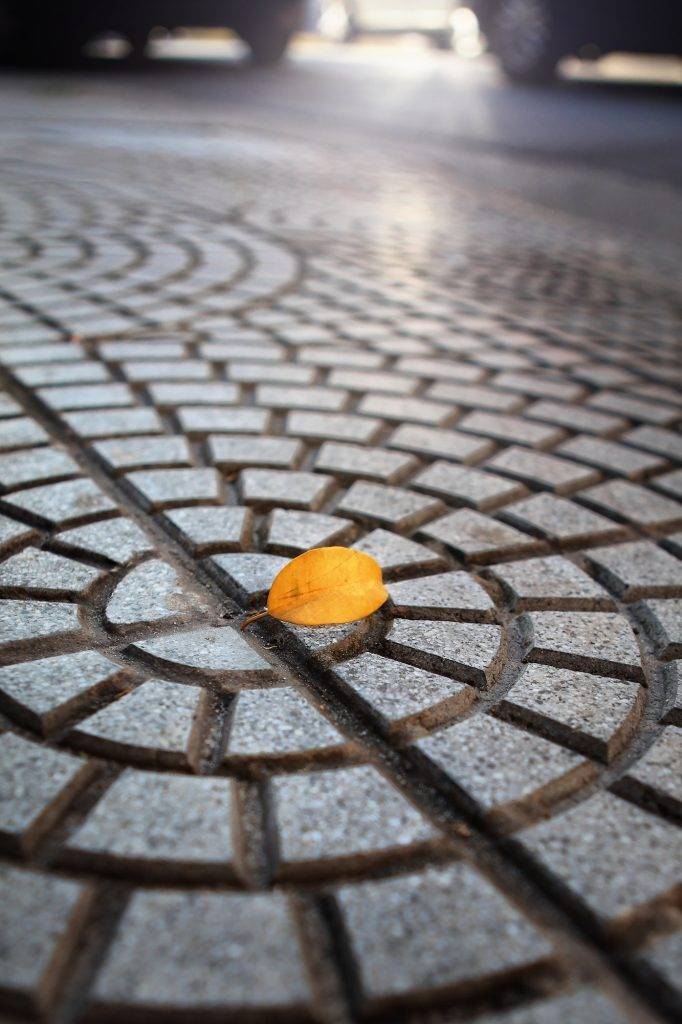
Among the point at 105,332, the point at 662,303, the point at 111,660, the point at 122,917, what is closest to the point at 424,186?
the point at 662,303

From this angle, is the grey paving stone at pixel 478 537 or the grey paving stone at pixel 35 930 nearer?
the grey paving stone at pixel 35 930

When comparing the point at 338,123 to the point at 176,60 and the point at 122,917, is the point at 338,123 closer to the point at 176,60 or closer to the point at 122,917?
the point at 176,60

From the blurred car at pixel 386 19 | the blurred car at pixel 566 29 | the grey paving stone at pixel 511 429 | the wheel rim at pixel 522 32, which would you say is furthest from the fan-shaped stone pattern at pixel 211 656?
the blurred car at pixel 386 19

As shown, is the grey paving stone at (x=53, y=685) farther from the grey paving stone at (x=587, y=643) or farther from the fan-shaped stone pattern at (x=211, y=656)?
the grey paving stone at (x=587, y=643)

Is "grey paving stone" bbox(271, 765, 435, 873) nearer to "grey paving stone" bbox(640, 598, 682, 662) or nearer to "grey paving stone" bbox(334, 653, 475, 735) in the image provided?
"grey paving stone" bbox(334, 653, 475, 735)

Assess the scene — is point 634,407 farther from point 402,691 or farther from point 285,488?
point 402,691

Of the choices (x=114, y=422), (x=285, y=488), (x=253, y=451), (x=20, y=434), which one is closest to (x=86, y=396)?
→ (x=114, y=422)
